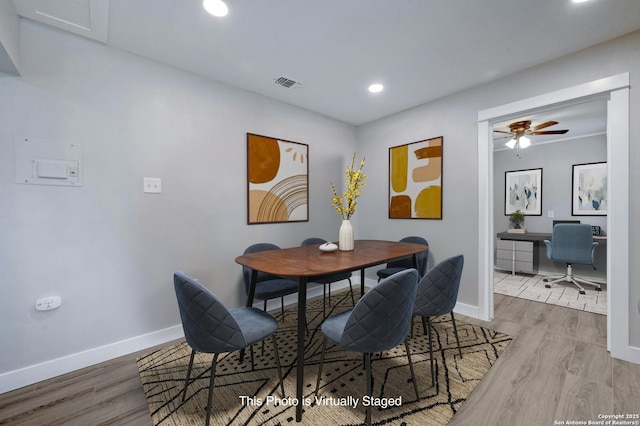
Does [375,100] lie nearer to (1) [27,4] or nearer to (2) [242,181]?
(2) [242,181]

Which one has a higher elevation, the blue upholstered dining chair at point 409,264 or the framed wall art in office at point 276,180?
the framed wall art in office at point 276,180

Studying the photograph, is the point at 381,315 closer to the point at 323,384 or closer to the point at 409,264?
the point at 323,384

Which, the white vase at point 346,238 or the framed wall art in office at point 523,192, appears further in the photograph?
the framed wall art in office at point 523,192

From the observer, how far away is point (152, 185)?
2.27 m

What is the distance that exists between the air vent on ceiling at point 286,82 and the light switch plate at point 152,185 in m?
1.51

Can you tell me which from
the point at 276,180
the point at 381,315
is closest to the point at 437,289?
the point at 381,315

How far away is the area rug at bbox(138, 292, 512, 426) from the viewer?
148cm

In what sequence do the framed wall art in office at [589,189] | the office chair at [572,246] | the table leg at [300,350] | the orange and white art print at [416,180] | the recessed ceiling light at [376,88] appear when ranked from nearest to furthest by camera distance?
1. the table leg at [300,350]
2. the recessed ceiling light at [376,88]
3. the orange and white art print at [416,180]
4. the office chair at [572,246]
5. the framed wall art in office at [589,189]

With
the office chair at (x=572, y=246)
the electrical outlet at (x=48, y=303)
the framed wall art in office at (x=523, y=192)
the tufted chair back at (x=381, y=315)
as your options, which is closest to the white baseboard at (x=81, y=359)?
the electrical outlet at (x=48, y=303)

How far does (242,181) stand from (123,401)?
1.99 m

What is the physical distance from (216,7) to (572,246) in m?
5.18

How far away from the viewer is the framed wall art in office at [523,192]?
477 centimetres

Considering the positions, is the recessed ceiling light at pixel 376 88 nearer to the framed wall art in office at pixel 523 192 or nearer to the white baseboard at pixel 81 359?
the white baseboard at pixel 81 359

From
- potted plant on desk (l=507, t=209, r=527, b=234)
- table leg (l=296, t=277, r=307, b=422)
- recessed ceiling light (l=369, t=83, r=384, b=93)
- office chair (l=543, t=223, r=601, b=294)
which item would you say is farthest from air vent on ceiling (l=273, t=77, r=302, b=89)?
potted plant on desk (l=507, t=209, r=527, b=234)
